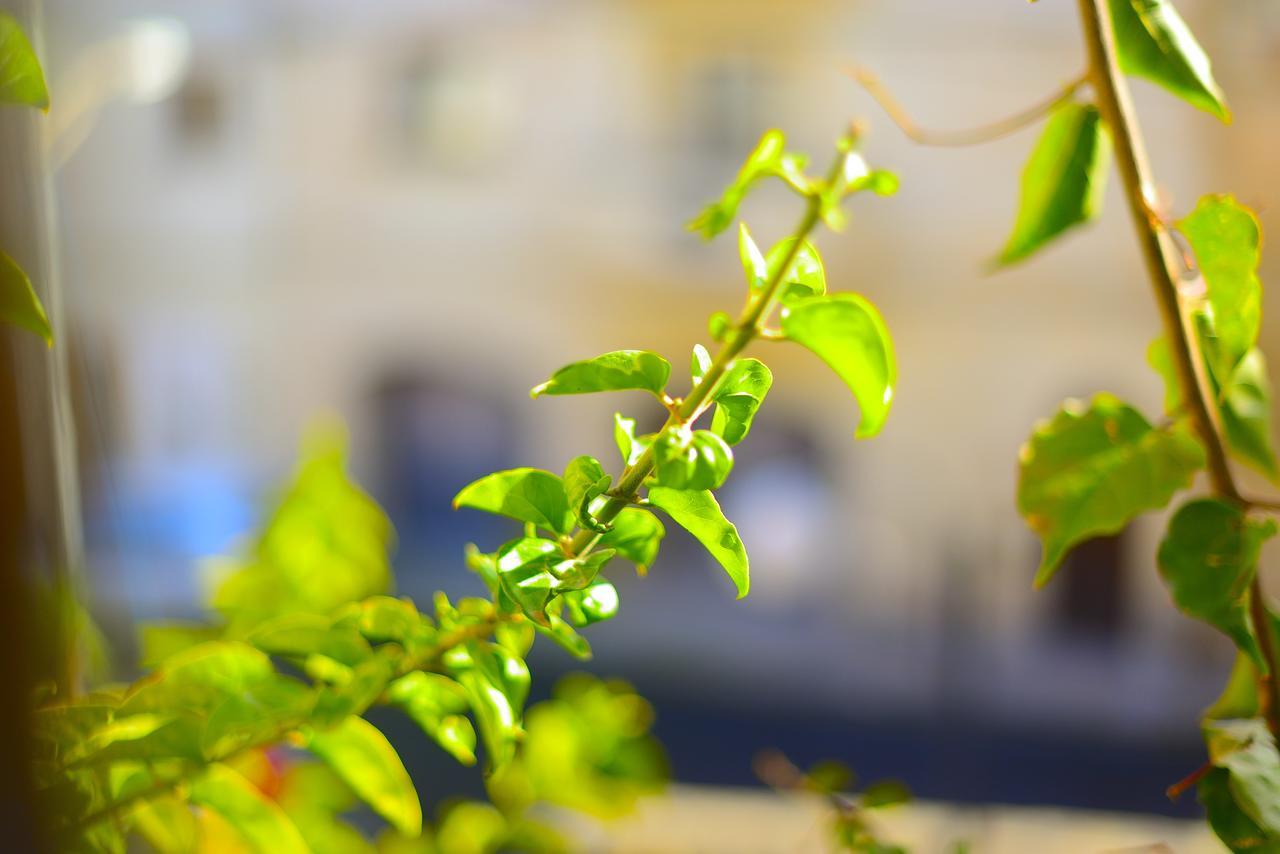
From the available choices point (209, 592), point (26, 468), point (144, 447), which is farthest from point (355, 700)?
point (144, 447)

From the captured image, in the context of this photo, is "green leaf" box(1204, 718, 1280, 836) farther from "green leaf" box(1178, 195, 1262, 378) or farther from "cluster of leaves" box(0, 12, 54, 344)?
"cluster of leaves" box(0, 12, 54, 344)

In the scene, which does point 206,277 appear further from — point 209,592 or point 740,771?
point 209,592

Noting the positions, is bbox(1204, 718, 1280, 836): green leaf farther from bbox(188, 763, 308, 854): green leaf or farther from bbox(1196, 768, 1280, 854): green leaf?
bbox(188, 763, 308, 854): green leaf

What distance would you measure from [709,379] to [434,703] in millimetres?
80

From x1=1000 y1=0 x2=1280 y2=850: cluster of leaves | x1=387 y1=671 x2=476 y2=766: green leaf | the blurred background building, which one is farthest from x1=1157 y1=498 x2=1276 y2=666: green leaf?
the blurred background building

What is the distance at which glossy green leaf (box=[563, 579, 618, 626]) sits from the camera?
0.14 metres

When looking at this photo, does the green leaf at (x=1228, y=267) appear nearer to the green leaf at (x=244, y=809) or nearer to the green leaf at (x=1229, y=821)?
the green leaf at (x=1229, y=821)

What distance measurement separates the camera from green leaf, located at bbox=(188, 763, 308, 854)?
0.62 feet

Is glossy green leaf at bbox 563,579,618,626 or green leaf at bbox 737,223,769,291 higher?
green leaf at bbox 737,223,769,291

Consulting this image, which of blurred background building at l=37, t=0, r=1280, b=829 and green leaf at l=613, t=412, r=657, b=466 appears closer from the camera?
green leaf at l=613, t=412, r=657, b=466

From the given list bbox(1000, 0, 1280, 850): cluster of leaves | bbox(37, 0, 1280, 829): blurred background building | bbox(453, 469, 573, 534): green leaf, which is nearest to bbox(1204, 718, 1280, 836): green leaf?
bbox(1000, 0, 1280, 850): cluster of leaves

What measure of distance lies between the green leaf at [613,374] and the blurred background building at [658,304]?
292 cm

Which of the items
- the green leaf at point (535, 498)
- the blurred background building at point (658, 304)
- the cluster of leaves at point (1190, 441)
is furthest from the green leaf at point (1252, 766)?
the blurred background building at point (658, 304)

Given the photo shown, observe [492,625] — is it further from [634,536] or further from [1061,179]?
[1061,179]
